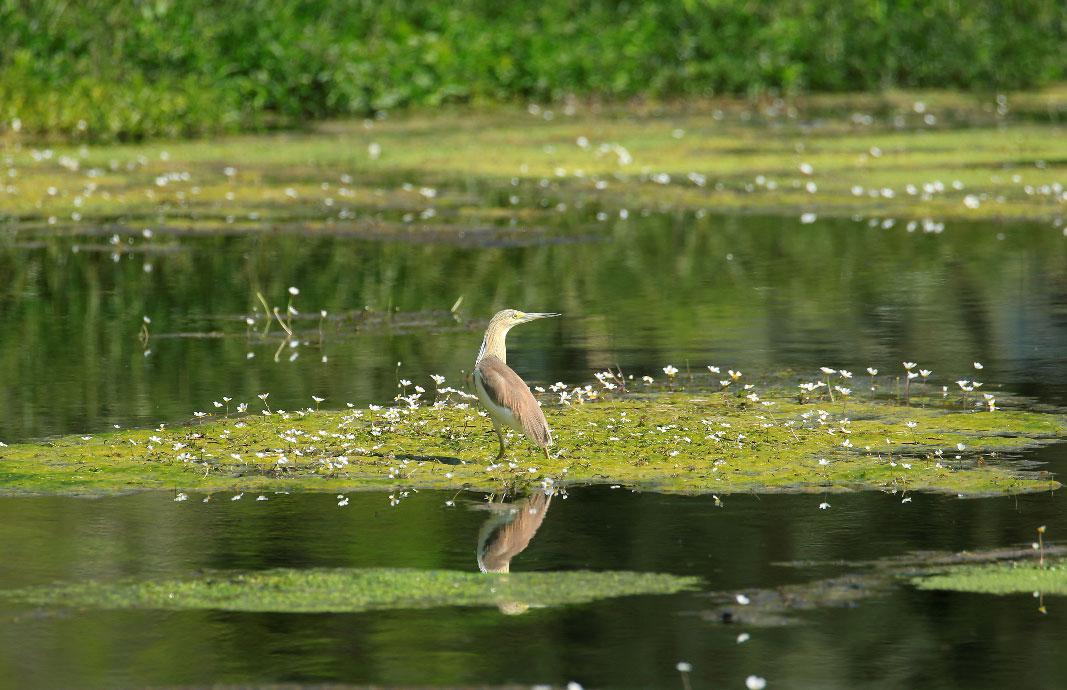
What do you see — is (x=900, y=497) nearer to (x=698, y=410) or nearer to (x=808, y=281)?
(x=698, y=410)

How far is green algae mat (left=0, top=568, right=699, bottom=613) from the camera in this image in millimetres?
8883

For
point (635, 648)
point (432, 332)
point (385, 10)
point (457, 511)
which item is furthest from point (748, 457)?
point (385, 10)

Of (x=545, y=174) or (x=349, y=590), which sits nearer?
(x=349, y=590)

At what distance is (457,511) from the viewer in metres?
10.6

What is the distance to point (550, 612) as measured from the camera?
8.76 metres

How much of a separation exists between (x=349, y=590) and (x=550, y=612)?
0.86m

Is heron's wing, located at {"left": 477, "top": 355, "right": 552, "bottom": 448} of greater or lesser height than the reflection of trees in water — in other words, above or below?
above

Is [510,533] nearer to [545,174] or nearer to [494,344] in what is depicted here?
[494,344]

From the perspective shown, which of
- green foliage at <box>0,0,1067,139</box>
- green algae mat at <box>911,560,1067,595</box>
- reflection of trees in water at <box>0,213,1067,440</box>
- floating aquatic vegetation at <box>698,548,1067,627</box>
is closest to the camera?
floating aquatic vegetation at <box>698,548,1067,627</box>

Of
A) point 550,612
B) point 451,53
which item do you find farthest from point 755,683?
point 451,53

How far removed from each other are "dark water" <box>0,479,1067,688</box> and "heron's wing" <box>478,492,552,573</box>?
0.06 meters

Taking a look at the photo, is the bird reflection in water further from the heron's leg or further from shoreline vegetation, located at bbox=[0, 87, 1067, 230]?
shoreline vegetation, located at bbox=[0, 87, 1067, 230]

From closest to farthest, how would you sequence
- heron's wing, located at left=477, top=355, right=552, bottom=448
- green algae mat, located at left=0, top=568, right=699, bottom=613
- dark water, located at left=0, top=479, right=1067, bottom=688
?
dark water, located at left=0, top=479, right=1067, bottom=688, green algae mat, located at left=0, top=568, right=699, bottom=613, heron's wing, located at left=477, top=355, right=552, bottom=448

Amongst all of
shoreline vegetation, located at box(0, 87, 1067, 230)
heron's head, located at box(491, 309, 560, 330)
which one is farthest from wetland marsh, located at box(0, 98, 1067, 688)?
heron's head, located at box(491, 309, 560, 330)
